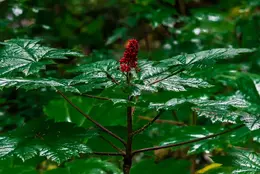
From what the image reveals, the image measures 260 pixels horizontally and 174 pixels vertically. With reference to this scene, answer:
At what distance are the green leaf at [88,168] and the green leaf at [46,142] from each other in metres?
0.31

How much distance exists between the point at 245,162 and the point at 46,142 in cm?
54

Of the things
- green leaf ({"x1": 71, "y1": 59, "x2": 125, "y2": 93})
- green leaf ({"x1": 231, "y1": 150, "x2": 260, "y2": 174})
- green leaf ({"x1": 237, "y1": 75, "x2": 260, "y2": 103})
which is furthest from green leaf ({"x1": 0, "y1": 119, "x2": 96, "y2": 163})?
green leaf ({"x1": 237, "y1": 75, "x2": 260, "y2": 103})

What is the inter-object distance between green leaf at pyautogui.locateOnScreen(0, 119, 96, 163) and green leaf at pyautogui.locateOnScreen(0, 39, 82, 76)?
17cm

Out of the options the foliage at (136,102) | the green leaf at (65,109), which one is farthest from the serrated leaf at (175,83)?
the green leaf at (65,109)

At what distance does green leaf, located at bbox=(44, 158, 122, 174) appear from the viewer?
1.37 metres

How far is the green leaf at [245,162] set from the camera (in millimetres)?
1065

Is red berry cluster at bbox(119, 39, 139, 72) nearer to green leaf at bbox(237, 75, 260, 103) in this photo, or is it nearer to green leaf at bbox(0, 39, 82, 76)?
green leaf at bbox(0, 39, 82, 76)

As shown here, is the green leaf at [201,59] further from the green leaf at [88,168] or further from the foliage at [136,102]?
the green leaf at [88,168]

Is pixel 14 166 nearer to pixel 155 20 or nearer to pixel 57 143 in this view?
pixel 57 143

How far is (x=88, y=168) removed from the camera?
4.57 ft

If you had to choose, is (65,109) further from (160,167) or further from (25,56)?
(25,56)

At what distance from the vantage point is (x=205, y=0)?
5090 millimetres

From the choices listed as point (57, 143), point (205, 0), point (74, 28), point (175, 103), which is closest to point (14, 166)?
point (57, 143)

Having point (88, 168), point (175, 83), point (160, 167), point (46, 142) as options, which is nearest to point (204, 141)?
point (160, 167)
